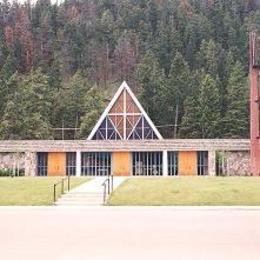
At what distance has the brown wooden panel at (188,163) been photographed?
46844 mm

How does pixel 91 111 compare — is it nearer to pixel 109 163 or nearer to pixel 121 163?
pixel 109 163

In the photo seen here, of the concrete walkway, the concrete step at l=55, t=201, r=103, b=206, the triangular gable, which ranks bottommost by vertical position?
the concrete step at l=55, t=201, r=103, b=206

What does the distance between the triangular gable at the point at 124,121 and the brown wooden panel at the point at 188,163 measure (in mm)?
9662

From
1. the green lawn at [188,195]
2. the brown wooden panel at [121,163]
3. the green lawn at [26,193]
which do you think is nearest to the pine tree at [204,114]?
the brown wooden panel at [121,163]

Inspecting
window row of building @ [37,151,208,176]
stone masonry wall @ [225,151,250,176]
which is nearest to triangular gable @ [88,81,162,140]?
window row of building @ [37,151,208,176]

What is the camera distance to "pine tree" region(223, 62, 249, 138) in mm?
71438

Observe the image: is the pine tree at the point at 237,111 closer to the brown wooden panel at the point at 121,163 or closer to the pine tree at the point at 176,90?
the pine tree at the point at 176,90

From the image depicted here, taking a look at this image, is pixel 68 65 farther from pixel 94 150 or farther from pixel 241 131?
pixel 94 150

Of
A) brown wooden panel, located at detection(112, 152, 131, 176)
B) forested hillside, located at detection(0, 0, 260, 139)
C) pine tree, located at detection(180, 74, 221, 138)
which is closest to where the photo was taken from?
brown wooden panel, located at detection(112, 152, 131, 176)

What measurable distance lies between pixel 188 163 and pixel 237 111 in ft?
86.9

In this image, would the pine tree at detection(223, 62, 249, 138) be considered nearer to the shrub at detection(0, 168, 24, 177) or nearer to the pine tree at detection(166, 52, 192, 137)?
the pine tree at detection(166, 52, 192, 137)

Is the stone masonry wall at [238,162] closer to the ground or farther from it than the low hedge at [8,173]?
farther from it
